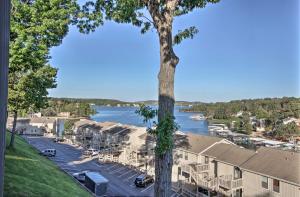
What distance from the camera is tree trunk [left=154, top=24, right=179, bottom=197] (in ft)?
20.6

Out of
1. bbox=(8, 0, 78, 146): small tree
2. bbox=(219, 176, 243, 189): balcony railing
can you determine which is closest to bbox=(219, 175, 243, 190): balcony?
bbox=(219, 176, 243, 189): balcony railing

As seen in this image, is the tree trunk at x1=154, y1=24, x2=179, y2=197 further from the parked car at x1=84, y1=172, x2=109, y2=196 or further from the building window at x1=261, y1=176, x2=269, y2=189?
the parked car at x1=84, y1=172, x2=109, y2=196

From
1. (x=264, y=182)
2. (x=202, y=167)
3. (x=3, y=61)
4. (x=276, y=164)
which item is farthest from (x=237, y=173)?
(x=3, y=61)

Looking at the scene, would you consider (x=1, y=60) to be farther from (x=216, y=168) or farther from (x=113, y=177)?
(x=113, y=177)

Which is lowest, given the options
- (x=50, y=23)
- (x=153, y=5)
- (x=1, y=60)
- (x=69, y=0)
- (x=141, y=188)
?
(x=141, y=188)

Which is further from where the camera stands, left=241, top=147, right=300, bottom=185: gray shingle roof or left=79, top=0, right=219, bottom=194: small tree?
left=241, top=147, right=300, bottom=185: gray shingle roof

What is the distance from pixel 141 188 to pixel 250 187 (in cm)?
1147

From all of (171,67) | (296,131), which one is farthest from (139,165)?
(296,131)

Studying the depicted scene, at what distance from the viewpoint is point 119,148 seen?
5062cm

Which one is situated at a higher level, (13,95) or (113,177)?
(13,95)

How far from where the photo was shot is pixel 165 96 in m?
6.39

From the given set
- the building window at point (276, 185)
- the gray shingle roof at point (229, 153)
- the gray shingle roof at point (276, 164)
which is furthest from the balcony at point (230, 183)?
the building window at point (276, 185)

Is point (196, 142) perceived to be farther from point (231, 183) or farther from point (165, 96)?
point (165, 96)

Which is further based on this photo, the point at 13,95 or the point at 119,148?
the point at 119,148
